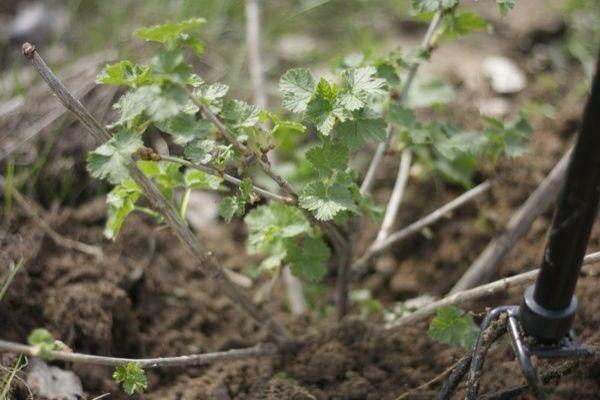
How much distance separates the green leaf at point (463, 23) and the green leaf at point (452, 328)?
0.70 m

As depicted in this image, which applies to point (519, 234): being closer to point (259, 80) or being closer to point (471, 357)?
point (471, 357)

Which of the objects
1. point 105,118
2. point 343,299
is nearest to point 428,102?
point 343,299

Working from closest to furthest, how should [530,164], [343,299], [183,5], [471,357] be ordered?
[471,357]
[343,299]
[530,164]
[183,5]

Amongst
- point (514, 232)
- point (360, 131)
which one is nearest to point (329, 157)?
point (360, 131)

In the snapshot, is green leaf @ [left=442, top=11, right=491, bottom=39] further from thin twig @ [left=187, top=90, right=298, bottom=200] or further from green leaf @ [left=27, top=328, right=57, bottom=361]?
green leaf @ [left=27, top=328, right=57, bottom=361]

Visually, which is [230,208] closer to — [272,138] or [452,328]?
[272,138]

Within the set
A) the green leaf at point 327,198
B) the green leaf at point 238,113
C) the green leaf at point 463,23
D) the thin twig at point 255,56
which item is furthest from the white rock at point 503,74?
the green leaf at point 238,113

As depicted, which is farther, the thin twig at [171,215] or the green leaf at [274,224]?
the green leaf at [274,224]

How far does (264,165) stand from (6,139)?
1.30 meters

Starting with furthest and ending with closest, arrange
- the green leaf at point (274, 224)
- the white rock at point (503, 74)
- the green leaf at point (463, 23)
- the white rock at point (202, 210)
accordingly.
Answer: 1. the white rock at point (503, 74)
2. the white rock at point (202, 210)
3. the green leaf at point (463, 23)
4. the green leaf at point (274, 224)

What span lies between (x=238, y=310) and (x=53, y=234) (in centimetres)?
58

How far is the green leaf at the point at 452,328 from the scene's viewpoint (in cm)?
162

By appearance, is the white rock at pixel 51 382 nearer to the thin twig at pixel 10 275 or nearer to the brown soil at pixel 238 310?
the brown soil at pixel 238 310

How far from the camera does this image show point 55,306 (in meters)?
1.86
